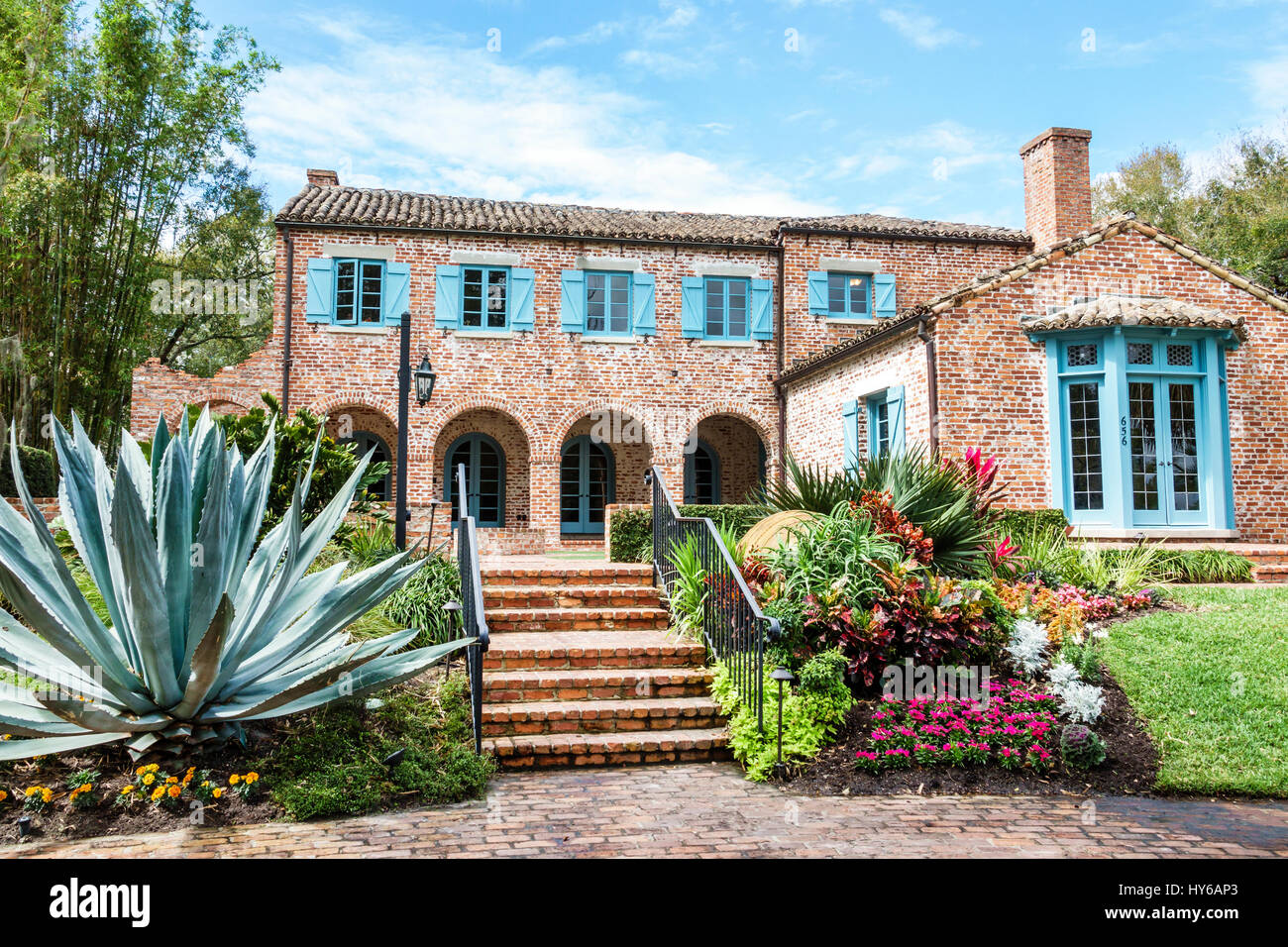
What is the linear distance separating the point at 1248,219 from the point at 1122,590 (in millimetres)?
19862

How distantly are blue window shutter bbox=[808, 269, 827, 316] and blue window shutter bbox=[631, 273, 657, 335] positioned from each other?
315cm

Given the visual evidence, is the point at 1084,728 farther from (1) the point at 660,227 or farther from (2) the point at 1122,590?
(1) the point at 660,227

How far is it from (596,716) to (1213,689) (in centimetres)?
452

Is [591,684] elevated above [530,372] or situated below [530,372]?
below

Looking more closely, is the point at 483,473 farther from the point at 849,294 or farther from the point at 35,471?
the point at 849,294

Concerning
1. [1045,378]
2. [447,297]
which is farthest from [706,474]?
[1045,378]

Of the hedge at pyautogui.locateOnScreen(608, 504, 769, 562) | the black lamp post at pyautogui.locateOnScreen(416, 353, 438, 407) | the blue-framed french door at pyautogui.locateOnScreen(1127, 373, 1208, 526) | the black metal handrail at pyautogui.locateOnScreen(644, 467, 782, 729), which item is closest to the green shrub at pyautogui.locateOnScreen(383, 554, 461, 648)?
the black metal handrail at pyautogui.locateOnScreen(644, 467, 782, 729)

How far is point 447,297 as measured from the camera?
16.4 metres

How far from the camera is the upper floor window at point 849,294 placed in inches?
695

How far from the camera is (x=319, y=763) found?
481 centimetres

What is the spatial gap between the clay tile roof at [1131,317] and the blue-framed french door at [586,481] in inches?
354

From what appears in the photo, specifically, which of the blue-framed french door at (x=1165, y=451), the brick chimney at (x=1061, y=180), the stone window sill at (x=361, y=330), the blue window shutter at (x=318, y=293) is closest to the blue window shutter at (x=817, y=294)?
the brick chimney at (x=1061, y=180)

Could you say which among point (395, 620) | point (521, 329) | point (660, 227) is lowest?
point (395, 620)
